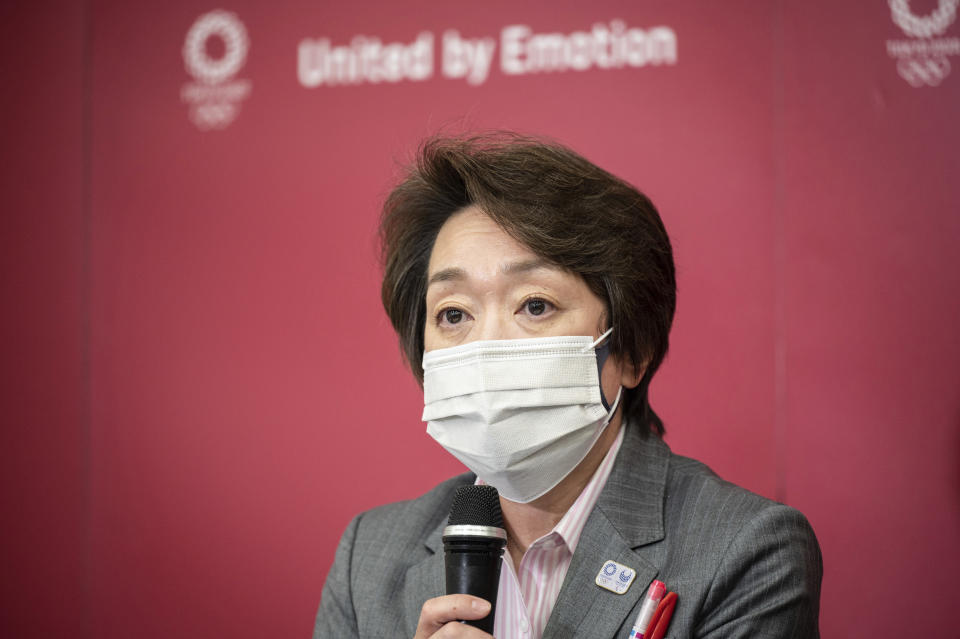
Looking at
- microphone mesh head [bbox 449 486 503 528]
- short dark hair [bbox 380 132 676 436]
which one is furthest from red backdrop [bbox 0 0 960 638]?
microphone mesh head [bbox 449 486 503 528]

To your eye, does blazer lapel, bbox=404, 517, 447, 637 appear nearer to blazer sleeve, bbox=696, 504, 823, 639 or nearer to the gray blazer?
the gray blazer

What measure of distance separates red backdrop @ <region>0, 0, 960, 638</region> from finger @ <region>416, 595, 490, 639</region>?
129 centimetres

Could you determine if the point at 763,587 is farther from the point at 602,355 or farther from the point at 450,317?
the point at 450,317

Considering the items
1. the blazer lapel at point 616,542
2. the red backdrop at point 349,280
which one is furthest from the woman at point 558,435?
the red backdrop at point 349,280

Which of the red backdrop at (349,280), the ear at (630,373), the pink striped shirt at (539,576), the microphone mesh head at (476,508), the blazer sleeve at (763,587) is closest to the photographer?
the microphone mesh head at (476,508)

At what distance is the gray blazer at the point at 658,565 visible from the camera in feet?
5.09

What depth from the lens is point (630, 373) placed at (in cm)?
188

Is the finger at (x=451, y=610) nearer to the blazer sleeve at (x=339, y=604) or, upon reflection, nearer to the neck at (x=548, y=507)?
the neck at (x=548, y=507)

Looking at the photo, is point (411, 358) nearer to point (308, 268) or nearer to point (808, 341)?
point (308, 268)

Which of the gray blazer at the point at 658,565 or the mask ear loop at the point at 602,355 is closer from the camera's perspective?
the gray blazer at the point at 658,565

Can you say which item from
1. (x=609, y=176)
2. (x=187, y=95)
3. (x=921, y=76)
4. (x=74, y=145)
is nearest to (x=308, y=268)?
(x=187, y=95)

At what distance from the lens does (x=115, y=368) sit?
9.36ft

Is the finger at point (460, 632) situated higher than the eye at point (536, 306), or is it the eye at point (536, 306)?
the eye at point (536, 306)

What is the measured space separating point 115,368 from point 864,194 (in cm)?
225
